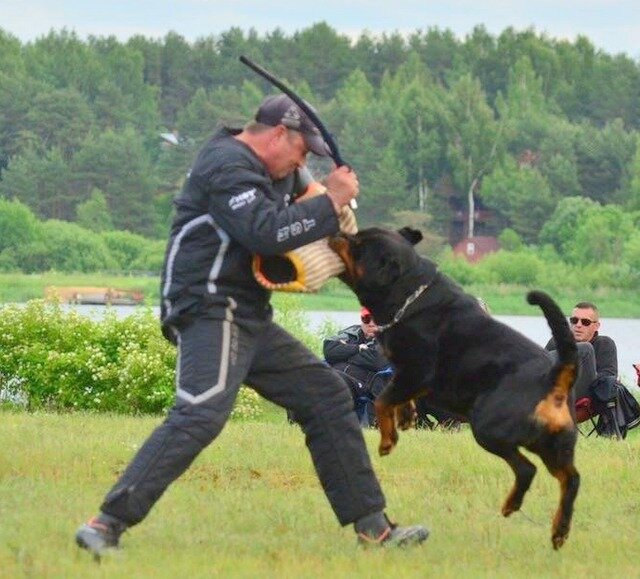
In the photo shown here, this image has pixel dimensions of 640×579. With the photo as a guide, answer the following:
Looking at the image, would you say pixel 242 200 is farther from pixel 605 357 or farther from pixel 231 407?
pixel 605 357

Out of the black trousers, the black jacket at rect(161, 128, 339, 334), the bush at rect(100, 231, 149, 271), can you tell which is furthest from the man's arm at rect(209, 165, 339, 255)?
the bush at rect(100, 231, 149, 271)

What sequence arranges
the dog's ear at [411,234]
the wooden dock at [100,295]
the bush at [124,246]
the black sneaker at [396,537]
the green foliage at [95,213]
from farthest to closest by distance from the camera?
the green foliage at [95,213] < the bush at [124,246] < the wooden dock at [100,295] < the dog's ear at [411,234] < the black sneaker at [396,537]

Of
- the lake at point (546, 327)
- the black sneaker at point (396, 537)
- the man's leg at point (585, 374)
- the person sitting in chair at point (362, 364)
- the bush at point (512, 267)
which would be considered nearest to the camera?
the black sneaker at point (396, 537)

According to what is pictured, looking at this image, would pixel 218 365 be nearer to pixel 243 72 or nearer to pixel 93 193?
pixel 93 193

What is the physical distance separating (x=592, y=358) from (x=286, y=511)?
590cm

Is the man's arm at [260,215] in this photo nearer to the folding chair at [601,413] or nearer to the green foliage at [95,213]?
the folding chair at [601,413]

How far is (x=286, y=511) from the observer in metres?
8.36

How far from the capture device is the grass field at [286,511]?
6.73 metres

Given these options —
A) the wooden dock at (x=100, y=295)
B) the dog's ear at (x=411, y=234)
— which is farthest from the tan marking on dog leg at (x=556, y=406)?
the wooden dock at (x=100, y=295)

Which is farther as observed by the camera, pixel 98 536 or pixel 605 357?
pixel 605 357

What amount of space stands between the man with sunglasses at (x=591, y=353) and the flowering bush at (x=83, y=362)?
3.59 meters

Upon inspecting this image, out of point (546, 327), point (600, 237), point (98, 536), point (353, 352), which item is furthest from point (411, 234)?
point (600, 237)

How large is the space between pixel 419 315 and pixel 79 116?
68.1m

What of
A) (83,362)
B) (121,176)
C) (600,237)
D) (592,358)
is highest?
(592,358)
